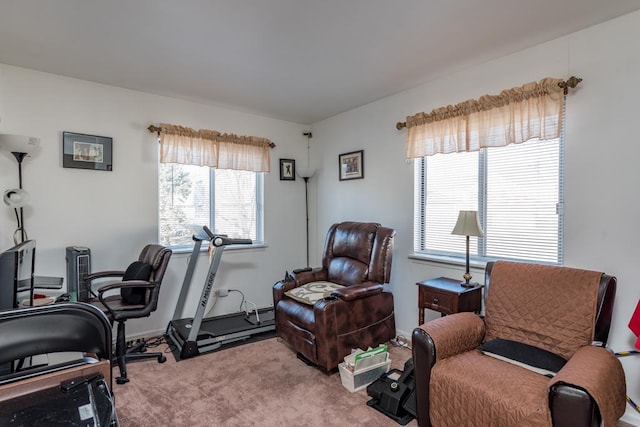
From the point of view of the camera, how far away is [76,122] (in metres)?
3.02

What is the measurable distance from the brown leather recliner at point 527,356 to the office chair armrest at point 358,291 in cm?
82

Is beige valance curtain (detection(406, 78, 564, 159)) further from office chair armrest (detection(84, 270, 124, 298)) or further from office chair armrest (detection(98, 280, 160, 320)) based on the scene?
office chair armrest (detection(84, 270, 124, 298))

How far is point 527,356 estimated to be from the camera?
71.2 inches

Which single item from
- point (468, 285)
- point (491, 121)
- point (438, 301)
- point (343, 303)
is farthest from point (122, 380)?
point (491, 121)

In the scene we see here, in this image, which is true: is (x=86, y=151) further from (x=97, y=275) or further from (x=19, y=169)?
(x=97, y=275)

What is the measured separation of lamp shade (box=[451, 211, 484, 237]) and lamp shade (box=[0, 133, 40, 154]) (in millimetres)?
3377

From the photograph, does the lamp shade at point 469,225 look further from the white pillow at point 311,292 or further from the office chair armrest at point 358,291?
the white pillow at point 311,292

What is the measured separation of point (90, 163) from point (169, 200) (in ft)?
2.56

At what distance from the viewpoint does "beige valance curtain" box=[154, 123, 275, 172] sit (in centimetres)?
345

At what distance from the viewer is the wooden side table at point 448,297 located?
8.04 feet

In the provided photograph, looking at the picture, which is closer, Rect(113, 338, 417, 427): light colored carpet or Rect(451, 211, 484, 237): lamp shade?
Rect(113, 338, 417, 427): light colored carpet

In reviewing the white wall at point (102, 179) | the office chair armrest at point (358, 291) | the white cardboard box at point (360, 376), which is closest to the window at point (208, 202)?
the white wall at point (102, 179)

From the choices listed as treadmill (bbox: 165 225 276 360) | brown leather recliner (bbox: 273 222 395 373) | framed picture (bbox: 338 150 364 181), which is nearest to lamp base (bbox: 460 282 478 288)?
brown leather recliner (bbox: 273 222 395 373)

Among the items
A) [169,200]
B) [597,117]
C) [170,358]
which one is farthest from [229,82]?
[597,117]
